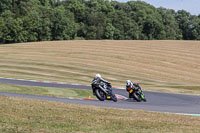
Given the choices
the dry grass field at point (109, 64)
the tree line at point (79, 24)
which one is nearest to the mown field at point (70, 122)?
the dry grass field at point (109, 64)

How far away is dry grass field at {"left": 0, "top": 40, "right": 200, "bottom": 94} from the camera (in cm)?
3553

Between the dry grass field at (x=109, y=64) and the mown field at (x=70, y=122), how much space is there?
61.1ft

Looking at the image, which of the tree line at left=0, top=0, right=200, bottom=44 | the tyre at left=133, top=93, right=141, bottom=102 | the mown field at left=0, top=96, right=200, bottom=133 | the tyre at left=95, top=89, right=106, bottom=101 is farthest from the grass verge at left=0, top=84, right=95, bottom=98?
the tree line at left=0, top=0, right=200, bottom=44

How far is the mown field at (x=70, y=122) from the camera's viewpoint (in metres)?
9.01

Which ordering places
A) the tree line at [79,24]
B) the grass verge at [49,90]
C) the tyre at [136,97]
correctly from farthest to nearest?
the tree line at [79,24], the grass verge at [49,90], the tyre at [136,97]

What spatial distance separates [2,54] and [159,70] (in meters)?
24.1

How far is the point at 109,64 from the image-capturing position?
140ft

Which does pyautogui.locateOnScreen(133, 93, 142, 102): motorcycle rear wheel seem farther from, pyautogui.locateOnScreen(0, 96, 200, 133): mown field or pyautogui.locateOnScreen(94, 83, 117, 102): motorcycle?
pyautogui.locateOnScreen(0, 96, 200, 133): mown field

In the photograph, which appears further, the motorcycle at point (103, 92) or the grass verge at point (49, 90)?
the grass verge at point (49, 90)

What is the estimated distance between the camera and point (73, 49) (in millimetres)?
52812

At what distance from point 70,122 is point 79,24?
82436 mm

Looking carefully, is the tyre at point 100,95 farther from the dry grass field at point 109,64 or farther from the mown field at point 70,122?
the dry grass field at point 109,64

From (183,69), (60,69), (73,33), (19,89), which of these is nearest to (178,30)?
(73,33)

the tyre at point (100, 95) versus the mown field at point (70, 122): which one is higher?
the mown field at point (70, 122)
